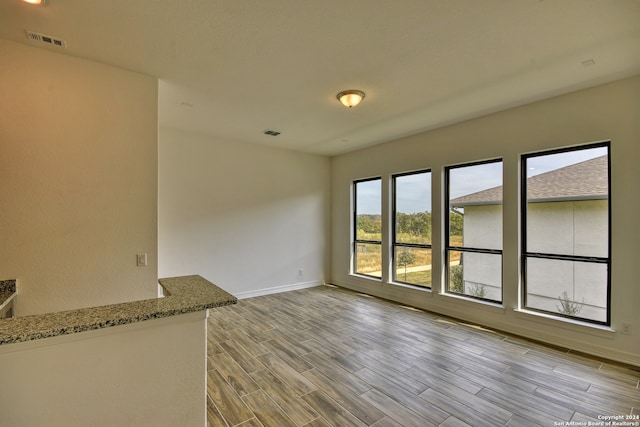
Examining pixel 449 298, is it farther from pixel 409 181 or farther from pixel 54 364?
pixel 54 364

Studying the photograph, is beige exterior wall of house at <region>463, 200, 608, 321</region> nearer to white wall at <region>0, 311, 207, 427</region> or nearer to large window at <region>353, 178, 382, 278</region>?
large window at <region>353, 178, 382, 278</region>

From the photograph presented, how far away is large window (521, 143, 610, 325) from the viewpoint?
324 cm

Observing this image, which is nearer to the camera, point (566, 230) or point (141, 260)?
point (141, 260)

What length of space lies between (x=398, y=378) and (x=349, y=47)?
3.01 meters

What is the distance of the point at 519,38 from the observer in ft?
7.72

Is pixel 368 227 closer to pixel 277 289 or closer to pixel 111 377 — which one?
pixel 277 289

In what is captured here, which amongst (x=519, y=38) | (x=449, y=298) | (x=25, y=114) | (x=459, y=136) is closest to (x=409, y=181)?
(x=459, y=136)

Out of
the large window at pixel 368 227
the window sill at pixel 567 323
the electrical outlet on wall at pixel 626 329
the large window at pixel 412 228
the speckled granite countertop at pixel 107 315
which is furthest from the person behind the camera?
the large window at pixel 368 227

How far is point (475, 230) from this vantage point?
4293 mm

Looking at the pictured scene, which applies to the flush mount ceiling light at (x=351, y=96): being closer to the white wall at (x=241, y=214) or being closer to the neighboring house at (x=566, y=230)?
the neighboring house at (x=566, y=230)

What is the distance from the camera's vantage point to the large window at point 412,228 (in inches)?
193

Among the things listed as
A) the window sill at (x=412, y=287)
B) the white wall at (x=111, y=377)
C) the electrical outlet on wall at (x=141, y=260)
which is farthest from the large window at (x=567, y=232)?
the electrical outlet on wall at (x=141, y=260)

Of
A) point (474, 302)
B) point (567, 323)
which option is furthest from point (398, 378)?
point (567, 323)

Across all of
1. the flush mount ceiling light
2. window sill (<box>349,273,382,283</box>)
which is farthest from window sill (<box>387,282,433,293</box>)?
the flush mount ceiling light
